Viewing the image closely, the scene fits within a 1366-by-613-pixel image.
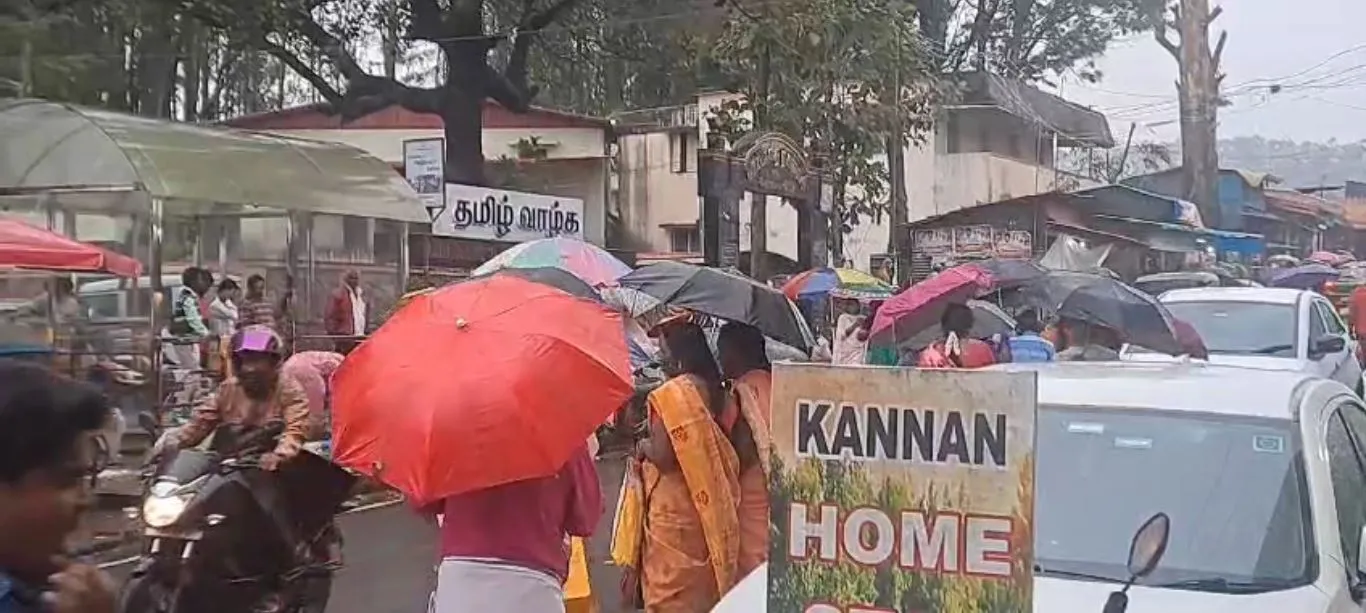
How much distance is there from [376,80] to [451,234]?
3.62m

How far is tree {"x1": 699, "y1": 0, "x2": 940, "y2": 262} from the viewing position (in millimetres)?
20422

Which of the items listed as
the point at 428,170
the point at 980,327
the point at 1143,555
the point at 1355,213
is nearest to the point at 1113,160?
the point at 1355,213

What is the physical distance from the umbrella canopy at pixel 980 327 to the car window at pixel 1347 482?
5.84m

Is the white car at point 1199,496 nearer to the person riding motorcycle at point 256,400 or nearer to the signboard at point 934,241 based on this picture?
the person riding motorcycle at point 256,400

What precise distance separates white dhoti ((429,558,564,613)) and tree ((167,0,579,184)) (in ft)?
63.2

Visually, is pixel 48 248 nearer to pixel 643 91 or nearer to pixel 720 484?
pixel 720 484

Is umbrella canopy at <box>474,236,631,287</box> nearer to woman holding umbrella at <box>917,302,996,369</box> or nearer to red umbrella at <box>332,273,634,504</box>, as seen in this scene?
woman holding umbrella at <box>917,302,996,369</box>

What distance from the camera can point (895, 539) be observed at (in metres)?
3.98

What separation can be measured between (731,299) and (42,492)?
411cm

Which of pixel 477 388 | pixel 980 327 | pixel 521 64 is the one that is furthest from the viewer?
pixel 521 64

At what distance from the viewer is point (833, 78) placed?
902 inches

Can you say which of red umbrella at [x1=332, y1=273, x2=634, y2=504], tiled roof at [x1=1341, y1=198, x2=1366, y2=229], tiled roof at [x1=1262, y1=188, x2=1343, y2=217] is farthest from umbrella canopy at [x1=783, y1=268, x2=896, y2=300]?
tiled roof at [x1=1341, y1=198, x2=1366, y2=229]

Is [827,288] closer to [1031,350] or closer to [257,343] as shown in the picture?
[1031,350]

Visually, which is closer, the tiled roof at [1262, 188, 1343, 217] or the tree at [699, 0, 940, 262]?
the tree at [699, 0, 940, 262]
